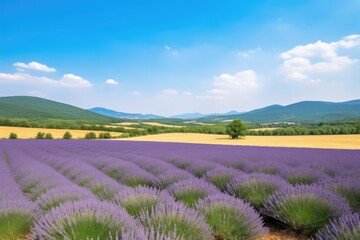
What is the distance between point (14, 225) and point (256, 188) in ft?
9.60

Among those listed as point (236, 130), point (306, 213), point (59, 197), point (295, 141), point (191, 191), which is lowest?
point (295, 141)

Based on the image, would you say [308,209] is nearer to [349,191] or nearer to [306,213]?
[306,213]

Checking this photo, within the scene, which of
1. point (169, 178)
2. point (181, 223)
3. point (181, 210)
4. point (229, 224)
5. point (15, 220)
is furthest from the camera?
point (169, 178)

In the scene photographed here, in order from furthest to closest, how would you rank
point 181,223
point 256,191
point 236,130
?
point 236,130
point 256,191
point 181,223

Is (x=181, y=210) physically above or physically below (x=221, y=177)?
above

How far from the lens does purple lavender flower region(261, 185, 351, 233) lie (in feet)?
11.3

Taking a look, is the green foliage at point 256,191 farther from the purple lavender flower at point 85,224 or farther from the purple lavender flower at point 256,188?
the purple lavender flower at point 85,224

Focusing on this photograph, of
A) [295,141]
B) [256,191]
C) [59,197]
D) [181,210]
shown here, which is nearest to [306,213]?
[256,191]

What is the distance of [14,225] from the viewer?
3.25m

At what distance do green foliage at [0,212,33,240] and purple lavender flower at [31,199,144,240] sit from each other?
71 cm

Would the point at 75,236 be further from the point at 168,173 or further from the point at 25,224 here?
the point at 168,173

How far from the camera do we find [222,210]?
3.28 metres

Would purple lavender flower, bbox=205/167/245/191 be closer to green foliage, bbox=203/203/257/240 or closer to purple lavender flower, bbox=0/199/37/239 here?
green foliage, bbox=203/203/257/240

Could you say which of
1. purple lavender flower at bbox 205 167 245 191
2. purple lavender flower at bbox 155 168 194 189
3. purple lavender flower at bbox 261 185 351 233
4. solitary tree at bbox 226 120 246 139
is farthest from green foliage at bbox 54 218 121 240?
solitary tree at bbox 226 120 246 139
